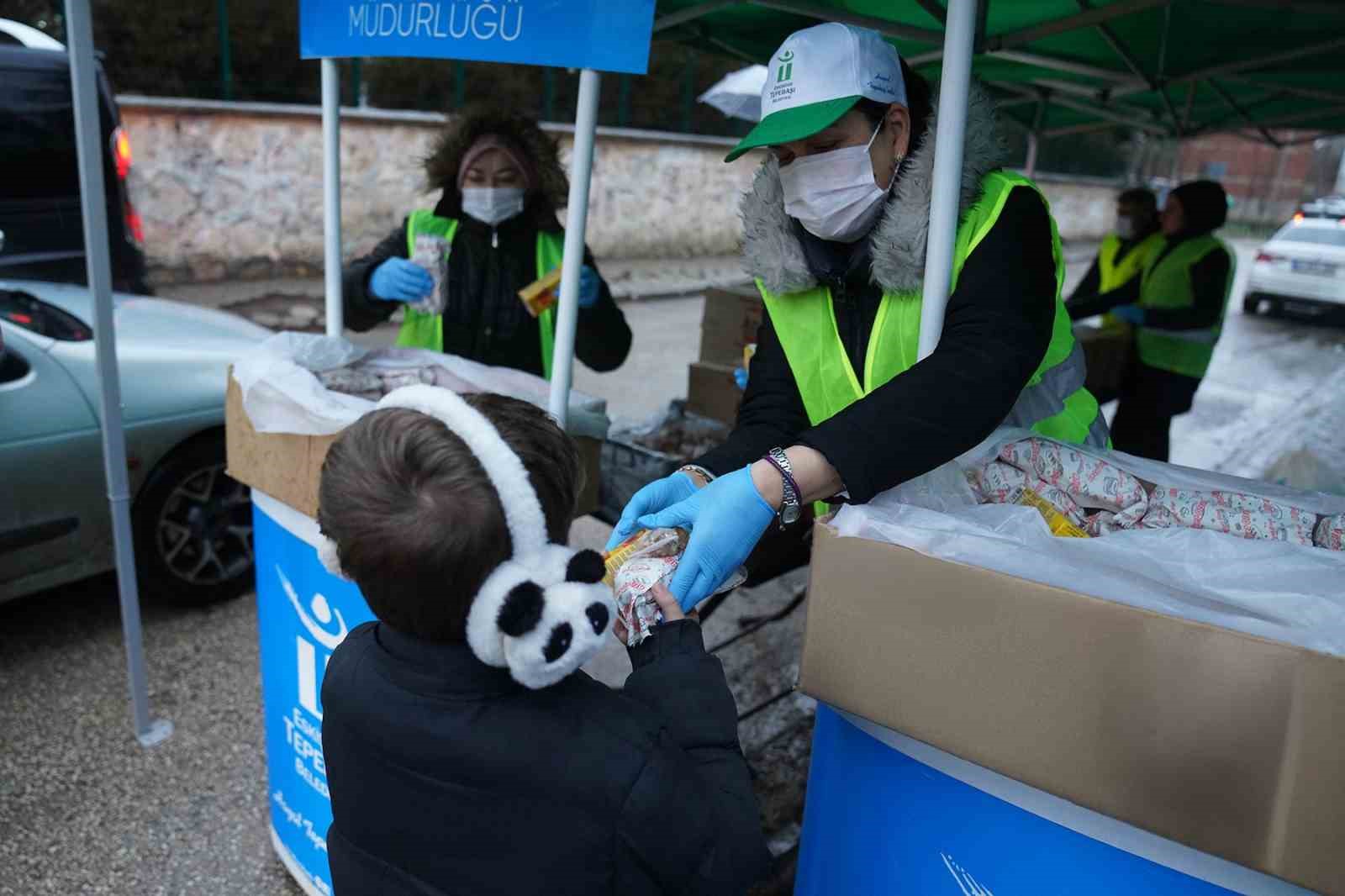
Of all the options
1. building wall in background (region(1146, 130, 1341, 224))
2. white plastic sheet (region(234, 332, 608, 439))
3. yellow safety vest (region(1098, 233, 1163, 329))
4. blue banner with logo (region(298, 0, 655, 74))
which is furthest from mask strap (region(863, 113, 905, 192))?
building wall in background (region(1146, 130, 1341, 224))

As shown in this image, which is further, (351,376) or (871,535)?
(351,376)

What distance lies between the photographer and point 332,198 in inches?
87.3

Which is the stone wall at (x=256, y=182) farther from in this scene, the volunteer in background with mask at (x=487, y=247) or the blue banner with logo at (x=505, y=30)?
the blue banner with logo at (x=505, y=30)

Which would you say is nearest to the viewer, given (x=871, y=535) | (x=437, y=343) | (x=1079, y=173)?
(x=871, y=535)

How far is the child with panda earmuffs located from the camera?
95 centimetres

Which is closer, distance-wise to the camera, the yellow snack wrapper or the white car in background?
the yellow snack wrapper

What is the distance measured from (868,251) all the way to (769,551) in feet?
3.19

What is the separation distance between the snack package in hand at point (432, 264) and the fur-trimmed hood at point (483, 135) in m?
0.24

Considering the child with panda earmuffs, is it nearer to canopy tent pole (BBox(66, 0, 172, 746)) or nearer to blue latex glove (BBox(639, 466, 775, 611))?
blue latex glove (BBox(639, 466, 775, 611))

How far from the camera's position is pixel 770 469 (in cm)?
135

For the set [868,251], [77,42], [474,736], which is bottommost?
[474,736]

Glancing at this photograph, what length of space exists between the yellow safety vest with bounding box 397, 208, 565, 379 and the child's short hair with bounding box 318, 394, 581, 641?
180 centimetres

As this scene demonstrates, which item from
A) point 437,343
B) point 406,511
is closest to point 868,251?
point 406,511

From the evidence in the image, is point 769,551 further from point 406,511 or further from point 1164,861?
point 406,511
